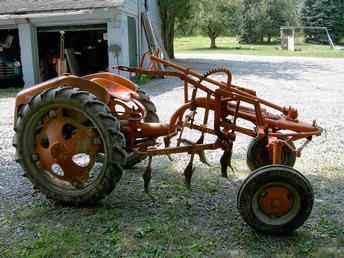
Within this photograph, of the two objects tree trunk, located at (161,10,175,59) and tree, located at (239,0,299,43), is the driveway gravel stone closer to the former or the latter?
tree trunk, located at (161,10,175,59)

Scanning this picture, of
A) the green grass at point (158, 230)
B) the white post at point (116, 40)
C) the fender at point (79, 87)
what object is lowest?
the green grass at point (158, 230)

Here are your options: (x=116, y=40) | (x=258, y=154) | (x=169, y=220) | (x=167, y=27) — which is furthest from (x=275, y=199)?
(x=167, y=27)

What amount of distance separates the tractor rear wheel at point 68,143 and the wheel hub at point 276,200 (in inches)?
50.8

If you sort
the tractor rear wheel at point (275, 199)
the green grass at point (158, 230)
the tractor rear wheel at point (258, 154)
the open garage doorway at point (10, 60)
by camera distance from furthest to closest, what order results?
1. the open garage doorway at point (10, 60)
2. the tractor rear wheel at point (258, 154)
3. the tractor rear wheel at point (275, 199)
4. the green grass at point (158, 230)

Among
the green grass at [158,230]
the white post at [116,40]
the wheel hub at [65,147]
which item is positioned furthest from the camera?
the white post at [116,40]

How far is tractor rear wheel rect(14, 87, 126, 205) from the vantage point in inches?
167

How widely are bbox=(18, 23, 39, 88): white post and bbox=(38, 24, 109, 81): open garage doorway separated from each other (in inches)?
32.6

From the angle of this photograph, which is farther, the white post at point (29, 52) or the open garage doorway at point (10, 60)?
the open garage doorway at point (10, 60)

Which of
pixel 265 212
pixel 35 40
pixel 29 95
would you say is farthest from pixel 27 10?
pixel 265 212

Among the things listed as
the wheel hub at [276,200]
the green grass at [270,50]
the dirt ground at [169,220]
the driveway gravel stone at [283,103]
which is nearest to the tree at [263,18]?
the green grass at [270,50]

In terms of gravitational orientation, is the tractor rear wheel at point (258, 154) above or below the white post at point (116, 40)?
below

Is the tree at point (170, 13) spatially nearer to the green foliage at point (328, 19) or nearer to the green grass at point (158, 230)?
the green grass at point (158, 230)

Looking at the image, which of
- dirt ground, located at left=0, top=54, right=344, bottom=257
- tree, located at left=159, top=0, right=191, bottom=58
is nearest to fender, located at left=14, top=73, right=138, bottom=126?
dirt ground, located at left=0, top=54, right=344, bottom=257

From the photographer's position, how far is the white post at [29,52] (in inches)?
604
